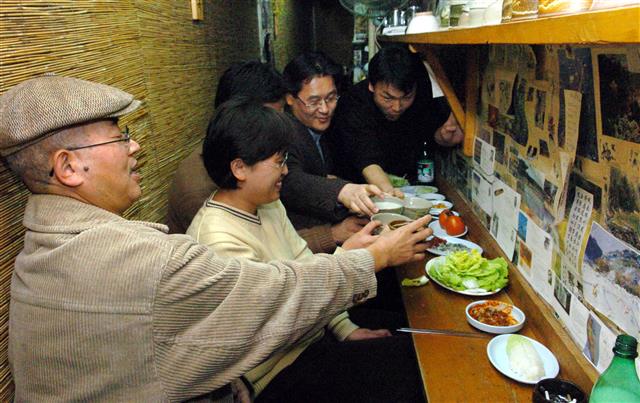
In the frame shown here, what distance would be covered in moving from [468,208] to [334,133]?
1.13m

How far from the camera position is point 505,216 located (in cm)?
214

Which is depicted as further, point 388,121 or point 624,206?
point 388,121

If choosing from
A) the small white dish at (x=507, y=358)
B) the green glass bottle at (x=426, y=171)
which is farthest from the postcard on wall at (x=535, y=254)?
the green glass bottle at (x=426, y=171)

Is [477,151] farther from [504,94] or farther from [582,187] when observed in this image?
[582,187]

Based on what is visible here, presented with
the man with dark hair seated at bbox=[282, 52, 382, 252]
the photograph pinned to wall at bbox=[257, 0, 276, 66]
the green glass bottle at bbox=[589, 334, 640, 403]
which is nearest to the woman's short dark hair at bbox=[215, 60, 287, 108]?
the man with dark hair seated at bbox=[282, 52, 382, 252]

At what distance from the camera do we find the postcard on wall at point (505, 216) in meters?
2.03

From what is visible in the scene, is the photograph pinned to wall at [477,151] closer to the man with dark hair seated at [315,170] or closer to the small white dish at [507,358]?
the man with dark hair seated at [315,170]

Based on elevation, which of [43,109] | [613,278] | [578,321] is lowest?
Result: [578,321]

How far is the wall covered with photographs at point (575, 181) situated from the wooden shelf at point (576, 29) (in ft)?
1.28

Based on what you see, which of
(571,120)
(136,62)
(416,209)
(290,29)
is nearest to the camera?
(571,120)

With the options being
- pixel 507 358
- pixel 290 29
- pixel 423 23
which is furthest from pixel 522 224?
pixel 290 29

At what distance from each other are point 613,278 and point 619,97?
0.47 m

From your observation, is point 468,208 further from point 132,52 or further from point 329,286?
point 132,52

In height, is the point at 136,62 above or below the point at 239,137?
above
